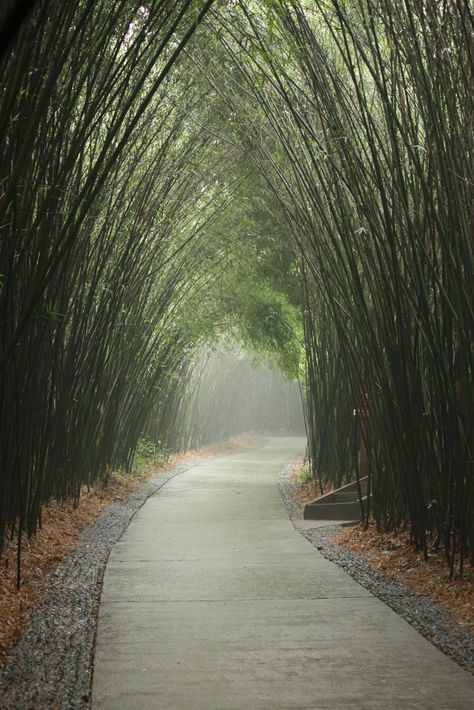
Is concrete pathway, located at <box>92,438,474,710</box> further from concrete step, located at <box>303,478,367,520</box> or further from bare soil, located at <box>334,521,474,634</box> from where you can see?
concrete step, located at <box>303,478,367,520</box>

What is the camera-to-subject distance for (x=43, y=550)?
3.74 metres

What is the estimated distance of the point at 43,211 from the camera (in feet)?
9.50

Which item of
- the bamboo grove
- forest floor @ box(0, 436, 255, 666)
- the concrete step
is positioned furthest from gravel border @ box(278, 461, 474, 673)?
forest floor @ box(0, 436, 255, 666)

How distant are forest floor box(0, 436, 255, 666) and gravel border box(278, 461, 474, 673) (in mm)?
1113

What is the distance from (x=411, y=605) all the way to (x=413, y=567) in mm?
599

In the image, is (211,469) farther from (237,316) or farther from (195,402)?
(195,402)

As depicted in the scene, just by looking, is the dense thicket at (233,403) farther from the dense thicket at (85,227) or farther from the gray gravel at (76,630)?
the gray gravel at (76,630)

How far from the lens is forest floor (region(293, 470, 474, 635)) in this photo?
2.79m

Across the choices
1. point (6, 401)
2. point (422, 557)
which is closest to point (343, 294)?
point (422, 557)

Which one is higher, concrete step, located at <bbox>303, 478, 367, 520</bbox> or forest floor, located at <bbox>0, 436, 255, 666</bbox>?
concrete step, located at <bbox>303, 478, 367, 520</bbox>

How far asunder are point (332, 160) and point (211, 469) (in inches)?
247

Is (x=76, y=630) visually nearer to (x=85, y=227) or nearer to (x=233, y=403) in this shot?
(x=85, y=227)

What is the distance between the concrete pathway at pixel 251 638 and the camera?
1876 mm

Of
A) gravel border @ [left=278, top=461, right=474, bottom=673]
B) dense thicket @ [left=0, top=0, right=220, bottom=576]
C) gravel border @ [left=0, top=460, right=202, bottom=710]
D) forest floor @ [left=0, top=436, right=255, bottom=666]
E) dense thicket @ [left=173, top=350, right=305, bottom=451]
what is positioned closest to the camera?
gravel border @ [left=0, top=460, right=202, bottom=710]
